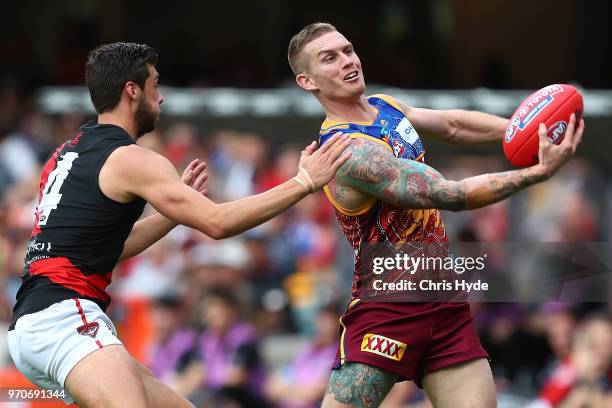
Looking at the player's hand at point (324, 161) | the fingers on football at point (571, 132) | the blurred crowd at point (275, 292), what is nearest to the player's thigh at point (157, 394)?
the player's hand at point (324, 161)

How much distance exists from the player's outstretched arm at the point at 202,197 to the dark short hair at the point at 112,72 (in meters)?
0.43

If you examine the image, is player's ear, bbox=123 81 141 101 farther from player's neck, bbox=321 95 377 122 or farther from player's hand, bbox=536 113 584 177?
player's hand, bbox=536 113 584 177

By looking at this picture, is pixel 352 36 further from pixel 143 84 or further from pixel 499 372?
pixel 143 84

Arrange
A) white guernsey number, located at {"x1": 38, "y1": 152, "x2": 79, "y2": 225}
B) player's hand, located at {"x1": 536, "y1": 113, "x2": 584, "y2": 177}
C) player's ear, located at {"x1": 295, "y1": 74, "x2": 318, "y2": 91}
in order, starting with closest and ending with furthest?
player's hand, located at {"x1": 536, "y1": 113, "x2": 584, "y2": 177}, white guernsey number, located at {"x1": 38, "y1": 152, "x2": 79, "y2": 225}, player's ear, located at {"x1": 295, "y1": 74, "x2": 318, "y2": 91}

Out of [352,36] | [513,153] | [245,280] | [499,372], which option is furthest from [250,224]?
[352,36]

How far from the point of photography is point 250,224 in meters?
6.22

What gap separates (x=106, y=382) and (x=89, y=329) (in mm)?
A: 344

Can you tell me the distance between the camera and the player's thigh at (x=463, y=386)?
21.3 feet

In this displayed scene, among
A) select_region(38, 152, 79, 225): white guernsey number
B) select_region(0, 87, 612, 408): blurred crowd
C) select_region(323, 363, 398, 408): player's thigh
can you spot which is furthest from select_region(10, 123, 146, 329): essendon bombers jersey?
select_region(0, 87, 612, 408): blurred crowd

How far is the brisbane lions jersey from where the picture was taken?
6.62 m

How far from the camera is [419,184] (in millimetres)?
6336

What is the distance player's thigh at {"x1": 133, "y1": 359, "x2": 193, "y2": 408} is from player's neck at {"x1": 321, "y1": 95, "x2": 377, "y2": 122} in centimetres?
174

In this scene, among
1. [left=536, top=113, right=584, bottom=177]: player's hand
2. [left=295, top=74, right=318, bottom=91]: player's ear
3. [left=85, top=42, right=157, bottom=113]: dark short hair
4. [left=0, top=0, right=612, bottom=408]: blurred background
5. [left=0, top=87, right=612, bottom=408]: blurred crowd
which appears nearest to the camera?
[left=536, top=113, right=584, bottom=177]: player's hand

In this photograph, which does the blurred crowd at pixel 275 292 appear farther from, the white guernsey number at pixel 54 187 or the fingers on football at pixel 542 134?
the white guernsey number at pixel 54 187
